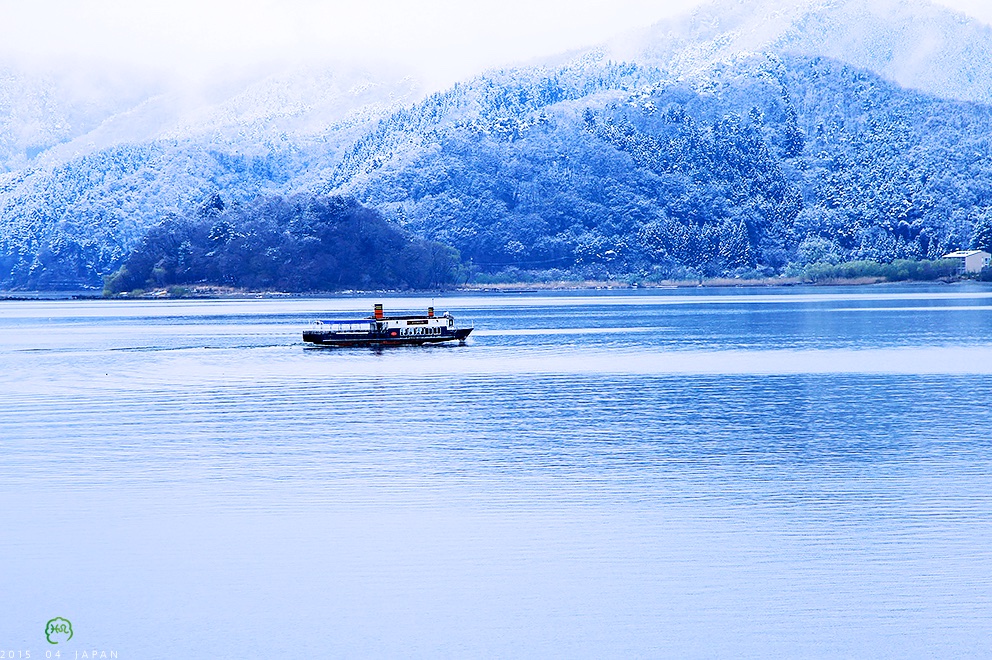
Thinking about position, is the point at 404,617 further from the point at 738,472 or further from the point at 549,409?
the point at 549,409

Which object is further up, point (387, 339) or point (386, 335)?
point (386, 335)

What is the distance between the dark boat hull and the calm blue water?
29466 mm

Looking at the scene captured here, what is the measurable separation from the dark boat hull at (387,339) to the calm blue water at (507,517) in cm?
2947

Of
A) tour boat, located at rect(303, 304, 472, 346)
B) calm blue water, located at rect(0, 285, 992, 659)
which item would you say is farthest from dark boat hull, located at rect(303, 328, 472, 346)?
calm blue water, located at rect(0, 285, 992, 659)

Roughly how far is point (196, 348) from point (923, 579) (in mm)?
69850

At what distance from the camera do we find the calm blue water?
18.6 meters

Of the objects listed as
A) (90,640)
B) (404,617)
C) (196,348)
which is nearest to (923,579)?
(404,617)

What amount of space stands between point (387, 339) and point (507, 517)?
2409 inches

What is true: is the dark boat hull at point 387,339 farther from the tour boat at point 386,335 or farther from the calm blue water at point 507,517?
the calm blue water at point 507,517

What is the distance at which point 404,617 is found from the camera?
19.2m

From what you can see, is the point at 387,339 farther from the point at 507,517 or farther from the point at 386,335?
the point at 507,517

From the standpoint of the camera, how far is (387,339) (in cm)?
8650

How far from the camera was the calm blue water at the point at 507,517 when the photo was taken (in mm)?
18594

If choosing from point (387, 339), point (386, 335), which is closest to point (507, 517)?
point (387, 339)
